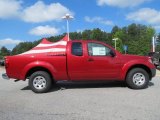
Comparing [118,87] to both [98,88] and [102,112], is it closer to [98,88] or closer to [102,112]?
[98,88]

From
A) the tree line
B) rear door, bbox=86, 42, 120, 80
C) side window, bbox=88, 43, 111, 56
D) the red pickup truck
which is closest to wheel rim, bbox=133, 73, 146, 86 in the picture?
the red pickup truck

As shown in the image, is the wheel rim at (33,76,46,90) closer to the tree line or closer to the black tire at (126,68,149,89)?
the black tire at (126,68,149,89)

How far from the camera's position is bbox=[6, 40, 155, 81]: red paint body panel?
1230 centimetres

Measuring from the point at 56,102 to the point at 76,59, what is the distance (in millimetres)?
2547

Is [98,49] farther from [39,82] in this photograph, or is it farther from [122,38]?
[122,38]

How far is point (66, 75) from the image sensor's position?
40.7ft

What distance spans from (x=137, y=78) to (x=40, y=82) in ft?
→ 10.9

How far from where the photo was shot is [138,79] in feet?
40.9

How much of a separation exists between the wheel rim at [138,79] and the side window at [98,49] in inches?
48.1

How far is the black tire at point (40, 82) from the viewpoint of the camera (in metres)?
12.2

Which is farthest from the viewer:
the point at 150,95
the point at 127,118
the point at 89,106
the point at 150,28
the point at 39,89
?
the point at 150,28

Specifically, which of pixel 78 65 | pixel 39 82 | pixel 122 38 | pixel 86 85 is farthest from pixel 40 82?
pixel 122 38

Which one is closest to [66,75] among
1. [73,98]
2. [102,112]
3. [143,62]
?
[73,98]

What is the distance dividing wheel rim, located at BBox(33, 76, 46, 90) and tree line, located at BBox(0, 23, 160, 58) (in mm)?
72998
